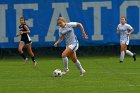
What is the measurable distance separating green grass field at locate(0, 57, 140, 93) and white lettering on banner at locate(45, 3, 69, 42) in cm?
621

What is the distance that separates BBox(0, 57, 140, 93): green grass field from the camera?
15188 mm

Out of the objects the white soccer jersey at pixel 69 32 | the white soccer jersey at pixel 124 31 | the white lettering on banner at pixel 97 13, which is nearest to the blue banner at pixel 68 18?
the white lettering on banner at pixel 97 13

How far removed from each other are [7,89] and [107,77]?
4.15 meters

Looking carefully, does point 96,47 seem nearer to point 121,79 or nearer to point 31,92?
point 121,79

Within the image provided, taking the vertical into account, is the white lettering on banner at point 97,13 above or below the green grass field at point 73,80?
above

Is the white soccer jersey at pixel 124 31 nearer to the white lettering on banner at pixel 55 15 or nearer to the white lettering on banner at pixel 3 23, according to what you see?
the white lettering on banner at pixel 55 15

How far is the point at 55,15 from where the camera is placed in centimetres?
2941

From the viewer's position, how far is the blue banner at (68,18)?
2923 centimetres

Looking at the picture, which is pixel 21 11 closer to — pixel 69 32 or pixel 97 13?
pixel 97 13

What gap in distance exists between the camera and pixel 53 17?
96.6 feet

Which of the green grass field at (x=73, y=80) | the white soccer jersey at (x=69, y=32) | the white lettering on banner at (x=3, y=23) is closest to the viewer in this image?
the green grass field at (x=73, y=80)

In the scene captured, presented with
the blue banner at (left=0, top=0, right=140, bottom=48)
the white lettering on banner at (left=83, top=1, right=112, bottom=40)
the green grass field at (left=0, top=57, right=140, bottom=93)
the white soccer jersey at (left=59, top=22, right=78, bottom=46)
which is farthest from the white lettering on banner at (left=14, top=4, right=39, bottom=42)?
the white soccer jersey at (left=59, top=22, right=78, bottom=46)

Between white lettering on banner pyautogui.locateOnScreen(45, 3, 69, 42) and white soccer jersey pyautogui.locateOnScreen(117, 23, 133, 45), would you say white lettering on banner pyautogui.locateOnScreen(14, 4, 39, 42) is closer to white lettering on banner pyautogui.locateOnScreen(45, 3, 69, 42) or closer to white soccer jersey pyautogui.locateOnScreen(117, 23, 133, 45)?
white lettering on banner pyautogui.locateOnScreen(45, 3, 69, 42)

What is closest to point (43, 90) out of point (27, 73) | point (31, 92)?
point (31, 92)
